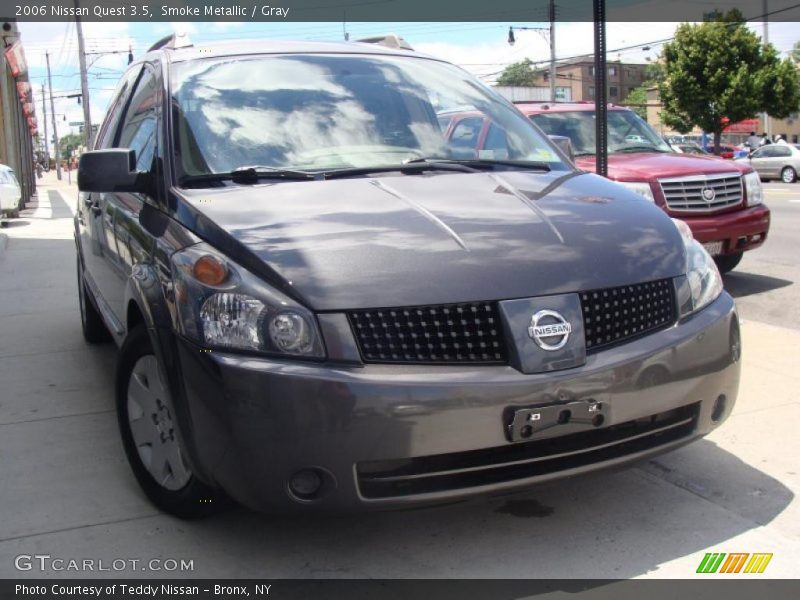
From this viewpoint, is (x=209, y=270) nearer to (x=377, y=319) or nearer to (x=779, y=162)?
(x=377, y=319)

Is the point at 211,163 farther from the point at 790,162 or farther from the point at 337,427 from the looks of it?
the point at 790,162

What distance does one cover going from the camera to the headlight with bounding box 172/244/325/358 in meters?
2.82

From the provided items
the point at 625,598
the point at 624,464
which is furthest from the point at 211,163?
the point at 625,598

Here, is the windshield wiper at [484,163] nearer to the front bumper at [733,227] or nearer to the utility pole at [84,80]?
the front bumper at [733,227]

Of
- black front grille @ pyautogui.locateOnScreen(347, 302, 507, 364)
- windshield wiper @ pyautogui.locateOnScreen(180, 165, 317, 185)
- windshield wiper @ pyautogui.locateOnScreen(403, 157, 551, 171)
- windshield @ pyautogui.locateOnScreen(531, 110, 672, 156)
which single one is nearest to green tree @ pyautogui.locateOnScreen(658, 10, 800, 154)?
windshield @ pyautogui.locateOnScreen(531, 110, 672, 156)

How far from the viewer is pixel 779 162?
32.4 metres

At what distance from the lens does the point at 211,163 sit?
3.71m

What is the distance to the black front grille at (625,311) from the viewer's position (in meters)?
3.06

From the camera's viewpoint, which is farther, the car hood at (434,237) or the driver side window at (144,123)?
the driver side window at (144,123)

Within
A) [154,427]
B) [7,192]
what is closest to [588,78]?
[7,192]

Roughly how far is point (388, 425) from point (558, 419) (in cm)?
56

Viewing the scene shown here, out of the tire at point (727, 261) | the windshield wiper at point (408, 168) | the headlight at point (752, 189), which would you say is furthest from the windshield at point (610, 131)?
the windshield wiper at point (408, 168)

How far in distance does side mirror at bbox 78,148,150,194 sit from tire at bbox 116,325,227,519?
0.63 meters

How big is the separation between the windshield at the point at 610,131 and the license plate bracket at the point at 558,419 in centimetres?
646
